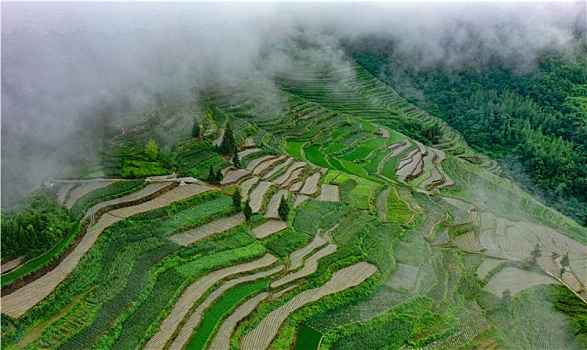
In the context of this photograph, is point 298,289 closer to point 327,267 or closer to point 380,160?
point 327,267

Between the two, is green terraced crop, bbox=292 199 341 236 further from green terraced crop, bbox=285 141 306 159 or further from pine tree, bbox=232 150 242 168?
green terraced crop, bbox=285 141 306 159

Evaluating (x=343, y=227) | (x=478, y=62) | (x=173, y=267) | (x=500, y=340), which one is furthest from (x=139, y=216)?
(x=478, y=62)

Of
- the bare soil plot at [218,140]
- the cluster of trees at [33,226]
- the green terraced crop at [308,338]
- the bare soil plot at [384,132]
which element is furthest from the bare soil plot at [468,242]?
the cluster of trees at [33,226]

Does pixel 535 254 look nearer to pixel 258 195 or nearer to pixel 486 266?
pixel 486 266

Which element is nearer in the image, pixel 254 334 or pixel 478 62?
pixel 254 334

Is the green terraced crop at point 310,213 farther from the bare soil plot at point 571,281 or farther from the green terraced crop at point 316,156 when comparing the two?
the bare soil plot at point 571,281

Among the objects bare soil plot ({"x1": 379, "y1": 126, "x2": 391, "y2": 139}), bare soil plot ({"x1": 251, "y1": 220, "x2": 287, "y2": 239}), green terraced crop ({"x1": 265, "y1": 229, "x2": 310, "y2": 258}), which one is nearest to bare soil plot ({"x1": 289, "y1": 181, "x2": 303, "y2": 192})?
bare soil plot ({"x1": 251, "y1": 220, "x2": 287, "y2": 239})

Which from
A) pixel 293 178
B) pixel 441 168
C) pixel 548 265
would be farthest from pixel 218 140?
pixel 548 265
